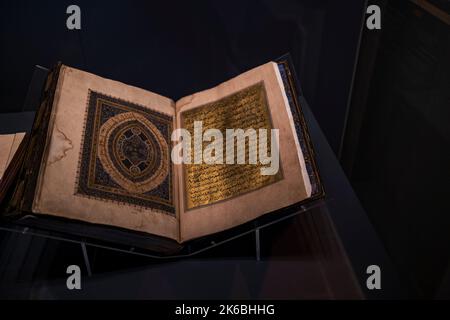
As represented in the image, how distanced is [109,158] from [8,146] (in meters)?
0.39

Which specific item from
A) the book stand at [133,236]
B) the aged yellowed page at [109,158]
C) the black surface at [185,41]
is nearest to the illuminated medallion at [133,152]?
the aged yellowed page at [109,158]

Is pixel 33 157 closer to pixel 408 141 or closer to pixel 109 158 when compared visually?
pixel 109 158

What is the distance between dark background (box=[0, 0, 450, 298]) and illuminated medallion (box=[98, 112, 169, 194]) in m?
0.24

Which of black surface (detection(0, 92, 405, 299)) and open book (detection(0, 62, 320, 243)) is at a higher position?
open book (detection(0, 62, 320, 243))

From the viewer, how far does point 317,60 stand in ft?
5.22

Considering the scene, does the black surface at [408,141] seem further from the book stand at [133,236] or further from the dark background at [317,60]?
the book stand at [133,236]

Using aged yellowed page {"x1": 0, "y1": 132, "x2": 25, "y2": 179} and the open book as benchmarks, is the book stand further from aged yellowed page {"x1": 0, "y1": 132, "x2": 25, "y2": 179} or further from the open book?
aged yellowed page {"x1": 0, "y1": 132, "x2": 25, "y2": 179}

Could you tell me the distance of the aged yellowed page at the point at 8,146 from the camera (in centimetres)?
130

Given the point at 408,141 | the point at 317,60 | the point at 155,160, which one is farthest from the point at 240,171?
the point at 317,60

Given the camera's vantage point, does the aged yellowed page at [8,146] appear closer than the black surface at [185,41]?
Yes

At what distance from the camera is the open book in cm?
106

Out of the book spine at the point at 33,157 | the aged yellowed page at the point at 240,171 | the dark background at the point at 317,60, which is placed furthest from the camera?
the dark background at the point at 317,60

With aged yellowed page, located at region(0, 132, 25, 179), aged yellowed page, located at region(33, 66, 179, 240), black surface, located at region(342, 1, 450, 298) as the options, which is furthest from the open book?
black surface, located at region(342, 1, 450, 298)

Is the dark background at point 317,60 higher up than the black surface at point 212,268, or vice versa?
the dark background at point 317,60
